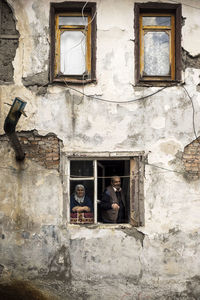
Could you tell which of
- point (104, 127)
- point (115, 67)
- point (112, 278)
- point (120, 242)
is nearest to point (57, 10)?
point (115, 67)

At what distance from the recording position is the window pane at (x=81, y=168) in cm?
774

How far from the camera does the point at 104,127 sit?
24.9ft

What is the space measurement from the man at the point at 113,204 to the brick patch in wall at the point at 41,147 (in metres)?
1.08

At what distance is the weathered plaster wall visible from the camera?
7391mm

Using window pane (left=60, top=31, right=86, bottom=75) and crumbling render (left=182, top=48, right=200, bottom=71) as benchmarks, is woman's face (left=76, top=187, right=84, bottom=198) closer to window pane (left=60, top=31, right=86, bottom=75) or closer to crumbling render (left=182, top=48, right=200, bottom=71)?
window pane (left=60, top=31, right=86, bottom=75)

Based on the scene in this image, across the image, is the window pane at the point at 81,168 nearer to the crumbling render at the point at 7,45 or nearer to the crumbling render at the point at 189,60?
the crumbling render at the point at 7,45

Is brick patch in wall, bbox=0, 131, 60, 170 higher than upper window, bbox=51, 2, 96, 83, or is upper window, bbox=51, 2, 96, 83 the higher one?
upper window, bbox=51, 2, 96, 83

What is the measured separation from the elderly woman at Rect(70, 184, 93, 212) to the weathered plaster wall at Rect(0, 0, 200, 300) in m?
0.24

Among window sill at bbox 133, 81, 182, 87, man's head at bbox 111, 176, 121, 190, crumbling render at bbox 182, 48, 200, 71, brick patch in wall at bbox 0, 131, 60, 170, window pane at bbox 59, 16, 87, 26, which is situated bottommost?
man's head at bbox 111, 176, 121, 190

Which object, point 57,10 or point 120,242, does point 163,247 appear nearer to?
point 120,242

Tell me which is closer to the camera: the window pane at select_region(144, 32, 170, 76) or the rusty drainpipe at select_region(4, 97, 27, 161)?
the rusty drainpipe at select_region(4, 97, 27, 161)

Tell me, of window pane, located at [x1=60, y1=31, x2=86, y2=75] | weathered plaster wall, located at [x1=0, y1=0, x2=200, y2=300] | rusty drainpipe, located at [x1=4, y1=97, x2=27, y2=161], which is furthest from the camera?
window pane, located at [x1=60, y1=31, x2=86, y2=75]

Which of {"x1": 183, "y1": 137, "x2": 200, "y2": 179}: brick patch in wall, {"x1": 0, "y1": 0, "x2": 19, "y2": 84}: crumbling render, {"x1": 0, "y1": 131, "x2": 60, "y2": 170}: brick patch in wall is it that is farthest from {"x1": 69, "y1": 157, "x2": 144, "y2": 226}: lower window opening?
{"x1": 0, "y1": 0, "x2": 19, "y2": 84}: crumbling render

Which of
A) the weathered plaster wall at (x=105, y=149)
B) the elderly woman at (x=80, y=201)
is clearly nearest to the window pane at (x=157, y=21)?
the weathered plaster wall at (x=105, y=149)
